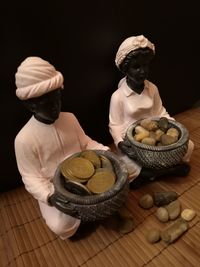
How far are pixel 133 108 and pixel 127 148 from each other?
16cm

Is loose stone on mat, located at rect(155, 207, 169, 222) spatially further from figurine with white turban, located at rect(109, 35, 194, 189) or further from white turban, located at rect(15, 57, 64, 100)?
white turban, located at rect(15, 57, 64, 100)

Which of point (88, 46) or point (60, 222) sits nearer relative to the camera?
point (60, 222)

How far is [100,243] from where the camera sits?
90 cm

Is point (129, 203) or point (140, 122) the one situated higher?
point (140, 122)

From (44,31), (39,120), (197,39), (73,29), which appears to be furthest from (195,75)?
A: (39,120)

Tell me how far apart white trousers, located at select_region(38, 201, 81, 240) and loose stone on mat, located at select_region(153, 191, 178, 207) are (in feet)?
0.98

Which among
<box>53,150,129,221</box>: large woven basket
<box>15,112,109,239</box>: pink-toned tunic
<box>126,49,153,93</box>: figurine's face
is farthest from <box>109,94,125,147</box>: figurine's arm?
<box>53,150,129,221</box>: large woven basket

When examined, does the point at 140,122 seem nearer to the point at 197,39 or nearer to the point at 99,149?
the point at 99,149

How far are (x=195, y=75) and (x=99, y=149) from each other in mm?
885

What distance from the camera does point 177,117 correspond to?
61.7 inches

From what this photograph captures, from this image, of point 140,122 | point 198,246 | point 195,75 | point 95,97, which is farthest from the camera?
point 195,75

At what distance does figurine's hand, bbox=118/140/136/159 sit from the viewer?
1026 mm

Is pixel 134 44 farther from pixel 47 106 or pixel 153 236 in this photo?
pixel 153 236

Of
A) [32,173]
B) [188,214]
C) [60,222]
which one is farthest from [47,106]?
[188,214]
